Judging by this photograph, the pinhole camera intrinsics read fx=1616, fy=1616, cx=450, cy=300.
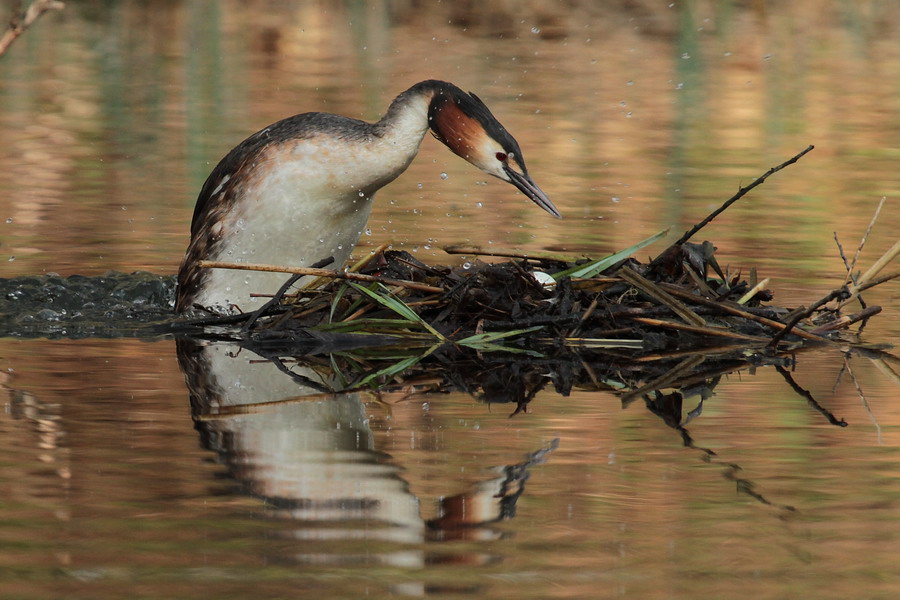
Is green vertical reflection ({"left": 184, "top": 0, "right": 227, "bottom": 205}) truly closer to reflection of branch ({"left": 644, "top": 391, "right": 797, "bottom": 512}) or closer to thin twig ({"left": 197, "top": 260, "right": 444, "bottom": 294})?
thin twig ({"left": 197, "top": 260, "right": 444, "bottom": 294})

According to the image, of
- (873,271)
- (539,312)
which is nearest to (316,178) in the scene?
(539,312)

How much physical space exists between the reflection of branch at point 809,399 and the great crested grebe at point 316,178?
1449 millimetres

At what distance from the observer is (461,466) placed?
430 centimetres

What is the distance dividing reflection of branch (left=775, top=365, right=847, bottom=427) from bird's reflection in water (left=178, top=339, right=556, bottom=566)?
3.18ft

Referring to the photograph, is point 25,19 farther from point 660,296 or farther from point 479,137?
point 479,137

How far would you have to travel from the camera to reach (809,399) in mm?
5234

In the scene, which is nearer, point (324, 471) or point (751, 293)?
point (324, 471)

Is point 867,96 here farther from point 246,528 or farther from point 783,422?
point 246,528

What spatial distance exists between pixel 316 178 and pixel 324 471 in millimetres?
2815

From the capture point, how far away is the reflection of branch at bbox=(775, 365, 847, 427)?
493 cm

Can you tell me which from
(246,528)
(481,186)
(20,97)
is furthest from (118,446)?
(20,97)

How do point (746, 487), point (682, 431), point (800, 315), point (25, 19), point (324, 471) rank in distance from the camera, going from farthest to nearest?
point (800, 315), point (682, 431), point (324, 471), point (746, 487), point (25, 19)

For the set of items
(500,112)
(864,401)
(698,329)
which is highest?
(500,112)

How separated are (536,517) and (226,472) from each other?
0.86 metres
